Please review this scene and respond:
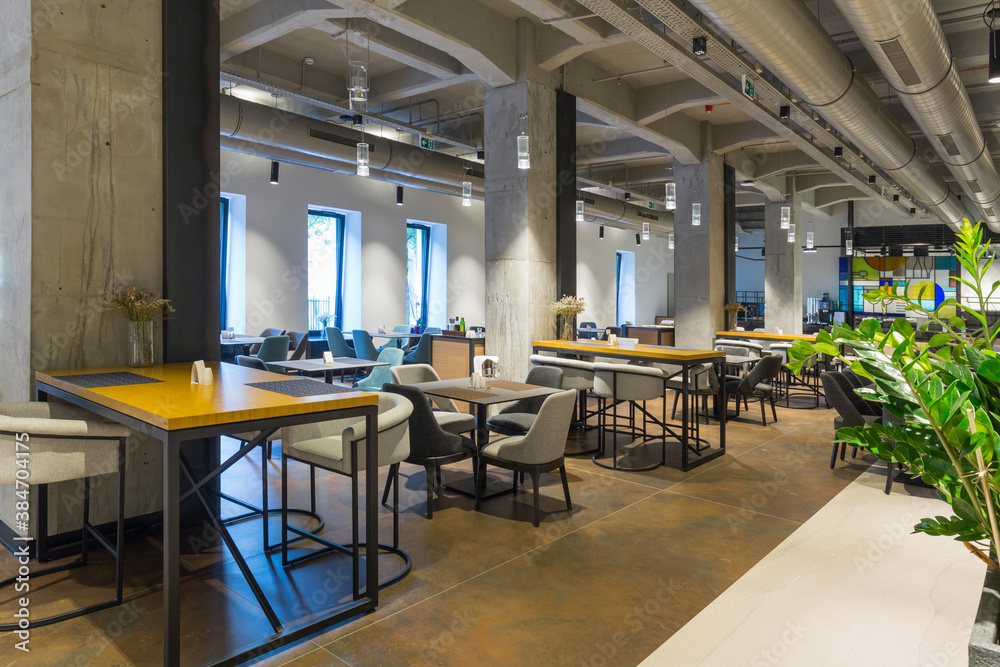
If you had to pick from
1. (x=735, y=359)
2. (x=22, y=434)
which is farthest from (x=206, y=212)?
(x=735, y=359)

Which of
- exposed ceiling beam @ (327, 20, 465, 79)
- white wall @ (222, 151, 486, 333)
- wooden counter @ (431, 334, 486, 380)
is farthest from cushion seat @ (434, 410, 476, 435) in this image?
white wall @ (222, 151, 486, 333)

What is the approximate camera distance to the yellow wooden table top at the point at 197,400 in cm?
229

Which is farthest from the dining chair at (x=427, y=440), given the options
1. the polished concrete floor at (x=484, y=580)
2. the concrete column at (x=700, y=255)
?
the concrete column at (x=700, y=255)

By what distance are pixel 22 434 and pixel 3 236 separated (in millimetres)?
1720

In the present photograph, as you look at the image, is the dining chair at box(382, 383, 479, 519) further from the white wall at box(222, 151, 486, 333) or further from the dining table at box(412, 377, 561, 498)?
the white wall at box(222, 151, 486, 333)

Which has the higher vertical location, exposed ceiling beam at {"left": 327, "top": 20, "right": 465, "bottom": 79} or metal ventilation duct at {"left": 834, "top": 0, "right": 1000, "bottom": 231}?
exposed ceiling beam at {"left": 327, "top": 20, "right": 465, "bottom": 79}

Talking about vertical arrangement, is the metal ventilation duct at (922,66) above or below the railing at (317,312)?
above

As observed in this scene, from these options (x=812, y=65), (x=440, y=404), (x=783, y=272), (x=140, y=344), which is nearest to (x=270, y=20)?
(x=140, y=344)

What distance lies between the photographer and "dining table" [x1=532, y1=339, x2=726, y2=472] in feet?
17.9

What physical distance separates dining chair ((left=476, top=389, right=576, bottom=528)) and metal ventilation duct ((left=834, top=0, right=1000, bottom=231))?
303cm

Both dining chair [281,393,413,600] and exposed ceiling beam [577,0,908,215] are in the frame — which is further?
exposed ceiling beam [577,0,908,215]

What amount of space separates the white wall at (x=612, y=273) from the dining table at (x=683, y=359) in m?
10.1

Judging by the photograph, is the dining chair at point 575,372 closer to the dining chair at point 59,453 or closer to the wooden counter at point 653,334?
the dining chair at point 59,453

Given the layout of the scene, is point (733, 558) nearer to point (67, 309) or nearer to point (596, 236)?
point (67, 309)
